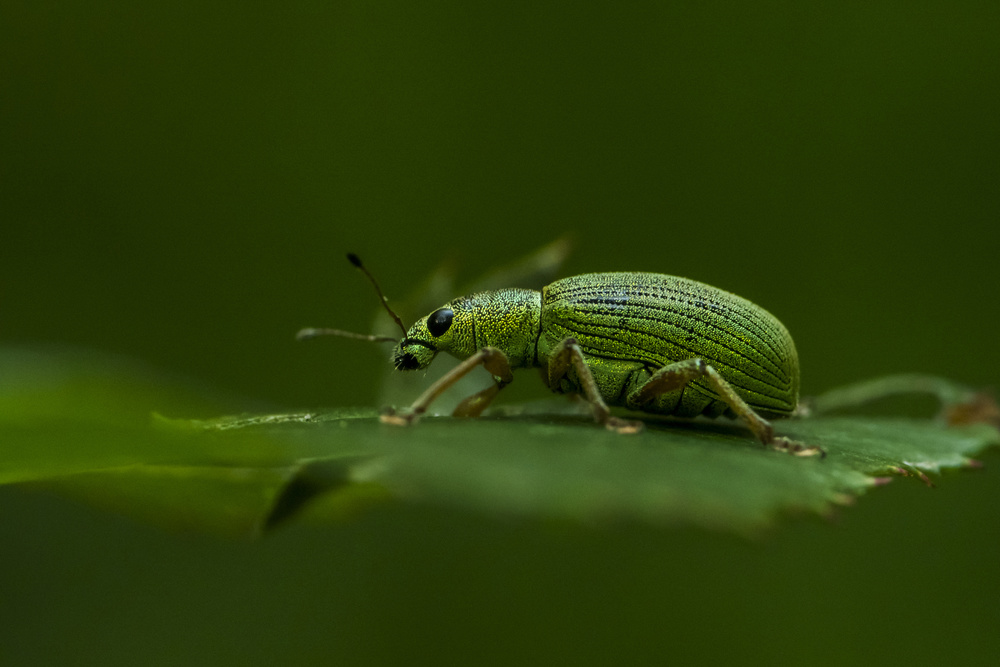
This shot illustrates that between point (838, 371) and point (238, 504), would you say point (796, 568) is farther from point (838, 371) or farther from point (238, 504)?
point (238, 504)

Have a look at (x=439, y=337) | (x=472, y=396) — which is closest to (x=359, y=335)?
(x=439, y=337)

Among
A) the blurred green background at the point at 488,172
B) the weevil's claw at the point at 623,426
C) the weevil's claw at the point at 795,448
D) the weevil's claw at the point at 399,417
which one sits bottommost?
the weevil's claw at the point at 795,448

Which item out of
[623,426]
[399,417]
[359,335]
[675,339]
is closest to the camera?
[399,417]

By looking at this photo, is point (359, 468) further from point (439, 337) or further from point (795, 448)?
point (439, 337)

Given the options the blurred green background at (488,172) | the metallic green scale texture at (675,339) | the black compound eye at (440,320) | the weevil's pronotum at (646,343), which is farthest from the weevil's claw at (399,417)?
the blurred green background at (488,172)

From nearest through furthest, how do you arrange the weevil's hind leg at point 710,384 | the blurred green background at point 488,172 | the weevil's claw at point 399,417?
the weevil's claw at point 399,417
the weevil's hind leg at point 710,384
the blurred green background at point 488,172

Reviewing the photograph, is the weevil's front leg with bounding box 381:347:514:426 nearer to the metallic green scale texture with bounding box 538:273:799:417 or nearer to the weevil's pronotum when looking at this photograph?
the weevil's pronotum

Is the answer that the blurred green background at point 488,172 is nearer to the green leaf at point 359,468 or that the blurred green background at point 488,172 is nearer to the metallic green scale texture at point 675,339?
the metallic green scale texture at point 675,339
